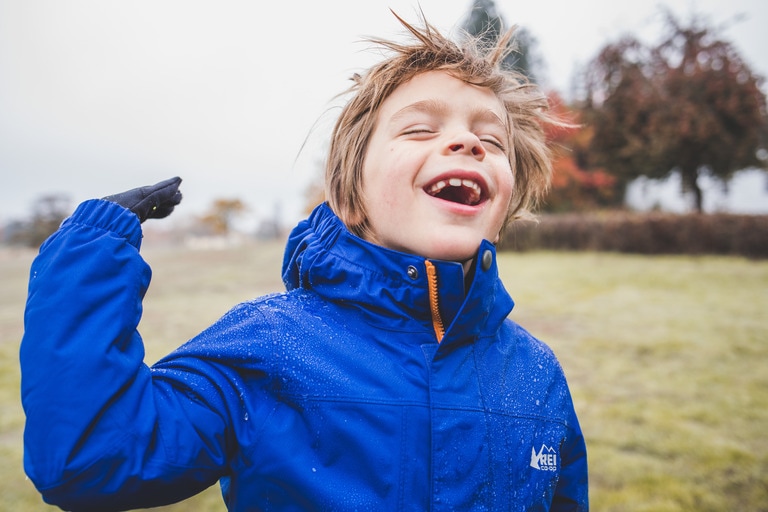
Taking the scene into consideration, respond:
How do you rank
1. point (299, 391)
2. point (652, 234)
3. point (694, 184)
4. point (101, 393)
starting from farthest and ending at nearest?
point (694, 184) < point (652, 234) < point (299, 391) < point (101, 393)

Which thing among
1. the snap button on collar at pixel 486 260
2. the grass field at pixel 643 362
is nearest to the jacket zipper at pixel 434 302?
the snap button on collar at pixel 486 260

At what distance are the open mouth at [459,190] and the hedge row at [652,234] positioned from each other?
30.2ft


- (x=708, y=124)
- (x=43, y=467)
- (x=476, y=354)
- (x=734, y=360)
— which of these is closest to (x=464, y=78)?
(x=476, y=354)

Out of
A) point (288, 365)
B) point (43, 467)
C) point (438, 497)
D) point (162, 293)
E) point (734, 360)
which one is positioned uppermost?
point (288, 365)

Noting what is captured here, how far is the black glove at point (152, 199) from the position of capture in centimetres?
105

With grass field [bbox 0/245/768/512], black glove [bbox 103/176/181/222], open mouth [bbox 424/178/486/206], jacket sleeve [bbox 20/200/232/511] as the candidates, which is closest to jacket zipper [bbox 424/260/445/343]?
open mouth [bbox 424/178/486/206]

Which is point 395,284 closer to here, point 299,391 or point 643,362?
point 299,391

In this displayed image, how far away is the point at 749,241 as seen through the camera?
11.5m

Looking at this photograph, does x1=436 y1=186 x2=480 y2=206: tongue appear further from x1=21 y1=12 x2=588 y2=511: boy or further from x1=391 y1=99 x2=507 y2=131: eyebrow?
x1=391 y1=99 x2=507 y2=131: eyebrow

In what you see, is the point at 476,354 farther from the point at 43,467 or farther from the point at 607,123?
the point at 607,123

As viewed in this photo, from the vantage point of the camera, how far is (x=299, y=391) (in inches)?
40.5

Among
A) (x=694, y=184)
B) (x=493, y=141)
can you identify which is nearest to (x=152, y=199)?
(x=493, y=141)

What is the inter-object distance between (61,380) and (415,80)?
42.6 inches

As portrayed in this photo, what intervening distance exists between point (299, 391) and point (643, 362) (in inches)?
199
